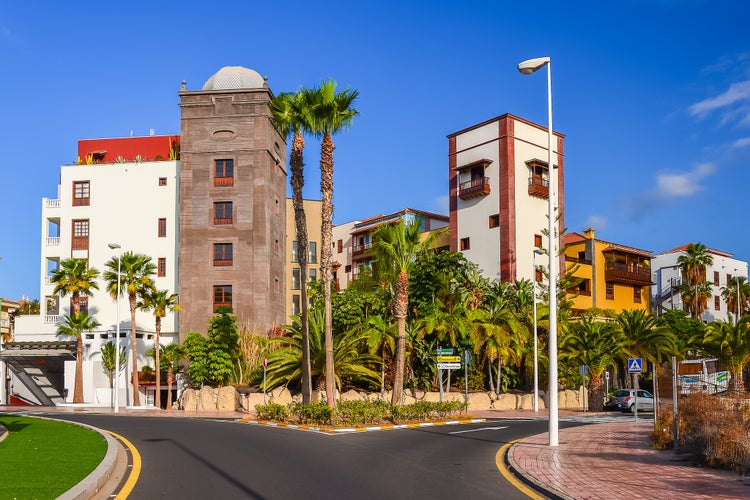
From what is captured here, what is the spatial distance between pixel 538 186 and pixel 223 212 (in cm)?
2263

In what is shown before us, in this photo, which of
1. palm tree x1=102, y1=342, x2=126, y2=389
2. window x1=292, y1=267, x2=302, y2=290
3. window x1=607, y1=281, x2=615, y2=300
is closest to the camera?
palm tree x1=102, y1=342, x2=126, y2=389

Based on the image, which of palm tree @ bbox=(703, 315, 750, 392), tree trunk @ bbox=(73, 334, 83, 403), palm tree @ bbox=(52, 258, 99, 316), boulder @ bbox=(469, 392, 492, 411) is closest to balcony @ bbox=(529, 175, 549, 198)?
palm tree @ bbox=(703, 315, 750, 392)

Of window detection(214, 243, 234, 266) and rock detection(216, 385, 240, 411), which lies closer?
rock detection(216, 385, 240, 411)

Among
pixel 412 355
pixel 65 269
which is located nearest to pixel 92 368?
pixel 65 269

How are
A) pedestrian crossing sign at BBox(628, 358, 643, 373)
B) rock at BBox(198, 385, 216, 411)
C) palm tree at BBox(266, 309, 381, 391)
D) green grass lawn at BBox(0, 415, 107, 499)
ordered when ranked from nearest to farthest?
green grass lawn at BBox(0, 415, 107, 499) → pedestrian crossing sign at BBox(628, 358, 643, 373) → palm tree at BBox(266, 309, 381, 391) → rock at BBox(198, 385, 216, 411)

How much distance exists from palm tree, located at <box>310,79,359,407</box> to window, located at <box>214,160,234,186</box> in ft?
90.2

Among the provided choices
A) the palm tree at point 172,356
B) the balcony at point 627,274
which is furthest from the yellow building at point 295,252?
the balcony at point 627,274

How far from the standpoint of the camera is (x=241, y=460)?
15.7 metres

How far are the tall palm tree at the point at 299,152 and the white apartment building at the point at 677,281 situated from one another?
164 ft

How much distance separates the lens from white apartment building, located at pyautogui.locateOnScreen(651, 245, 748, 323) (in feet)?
240

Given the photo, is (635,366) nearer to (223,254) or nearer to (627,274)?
(223,254)

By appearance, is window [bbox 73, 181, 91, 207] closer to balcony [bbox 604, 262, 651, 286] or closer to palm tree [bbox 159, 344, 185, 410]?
palm tree [bbox 159, 344, 185, 410]

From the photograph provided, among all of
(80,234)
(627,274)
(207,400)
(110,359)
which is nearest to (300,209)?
(207,400)

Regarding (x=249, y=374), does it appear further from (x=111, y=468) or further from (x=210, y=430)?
(x=111, y=468)
